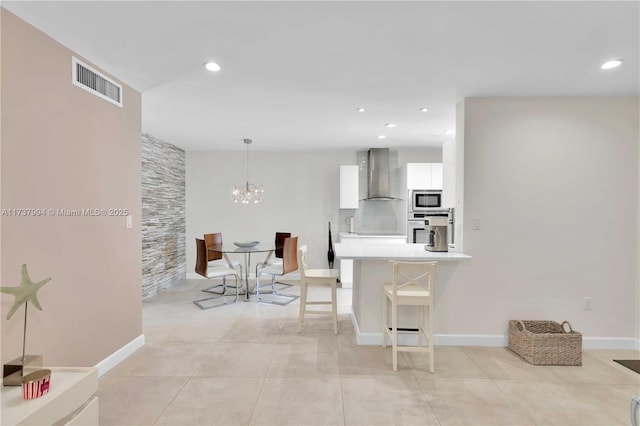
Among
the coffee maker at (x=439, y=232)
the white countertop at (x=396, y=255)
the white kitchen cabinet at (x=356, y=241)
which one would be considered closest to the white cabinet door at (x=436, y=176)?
the white kitchen cabinet at (x=356, y=241)

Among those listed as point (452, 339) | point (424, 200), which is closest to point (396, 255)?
point (452, 339)

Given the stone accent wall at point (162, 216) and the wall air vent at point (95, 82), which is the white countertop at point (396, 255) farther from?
the stone accent wall at point (162, 216)

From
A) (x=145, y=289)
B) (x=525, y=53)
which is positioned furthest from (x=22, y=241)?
(x=525, y=53)

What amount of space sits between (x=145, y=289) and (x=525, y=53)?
528cm

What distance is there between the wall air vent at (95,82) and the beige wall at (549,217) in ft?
10.5

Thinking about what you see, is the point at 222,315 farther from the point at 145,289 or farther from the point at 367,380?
the point at 367,380

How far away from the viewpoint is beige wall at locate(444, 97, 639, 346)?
10.3 feet

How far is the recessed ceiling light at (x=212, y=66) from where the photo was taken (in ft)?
8.02

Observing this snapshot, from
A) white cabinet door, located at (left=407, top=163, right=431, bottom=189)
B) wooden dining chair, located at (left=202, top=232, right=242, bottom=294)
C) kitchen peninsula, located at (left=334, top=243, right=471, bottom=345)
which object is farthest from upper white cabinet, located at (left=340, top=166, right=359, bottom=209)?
kitchen peninsula, located at (left=334, top=243, right=471, bottom=345)

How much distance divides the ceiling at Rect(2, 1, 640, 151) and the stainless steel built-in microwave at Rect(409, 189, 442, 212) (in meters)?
1.73

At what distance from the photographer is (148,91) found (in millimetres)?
3010

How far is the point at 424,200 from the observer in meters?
5.18

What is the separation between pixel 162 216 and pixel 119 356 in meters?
2.87

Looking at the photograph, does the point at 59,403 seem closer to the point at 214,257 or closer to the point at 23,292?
the point at 23,292
